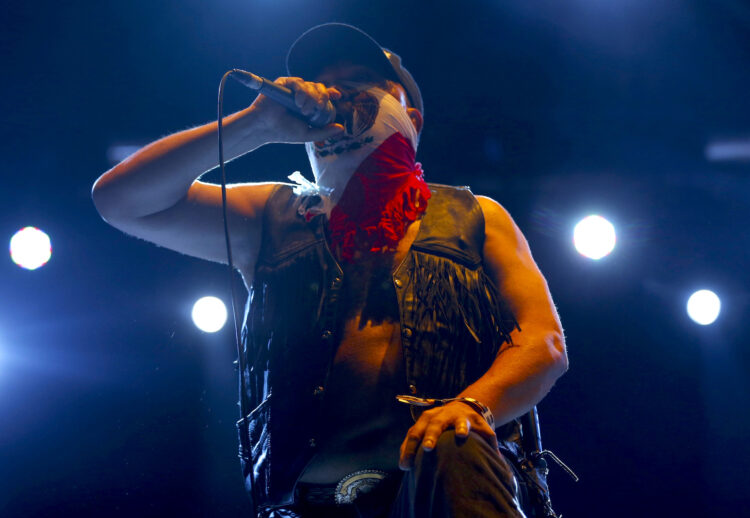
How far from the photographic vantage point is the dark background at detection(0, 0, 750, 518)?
3432 millimetres

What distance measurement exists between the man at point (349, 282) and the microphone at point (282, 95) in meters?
0.03

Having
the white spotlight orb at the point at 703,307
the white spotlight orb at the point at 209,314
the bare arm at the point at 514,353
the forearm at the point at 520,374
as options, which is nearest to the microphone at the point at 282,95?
the bare arm at the point at 514,353

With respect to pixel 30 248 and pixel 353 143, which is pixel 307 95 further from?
pixel 30 248

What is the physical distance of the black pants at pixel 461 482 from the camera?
1.03 meters

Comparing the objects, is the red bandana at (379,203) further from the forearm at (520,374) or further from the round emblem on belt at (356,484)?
the round emblem on belt at (356,484)

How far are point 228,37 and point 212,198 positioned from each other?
180 cm

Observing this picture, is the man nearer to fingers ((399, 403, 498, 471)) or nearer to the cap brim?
the cap brim

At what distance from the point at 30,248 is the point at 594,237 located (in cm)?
348

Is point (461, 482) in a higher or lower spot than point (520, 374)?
lower

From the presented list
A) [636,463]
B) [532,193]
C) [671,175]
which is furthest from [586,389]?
[671,175]

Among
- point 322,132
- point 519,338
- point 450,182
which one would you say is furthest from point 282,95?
point 450,182

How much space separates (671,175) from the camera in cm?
416

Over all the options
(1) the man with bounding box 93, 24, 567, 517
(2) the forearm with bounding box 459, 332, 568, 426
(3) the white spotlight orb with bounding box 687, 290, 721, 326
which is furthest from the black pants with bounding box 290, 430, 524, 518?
(3) the white spotlight orb with bounding box 687, 290, 721, 326

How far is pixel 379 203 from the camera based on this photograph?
194 centimetres
